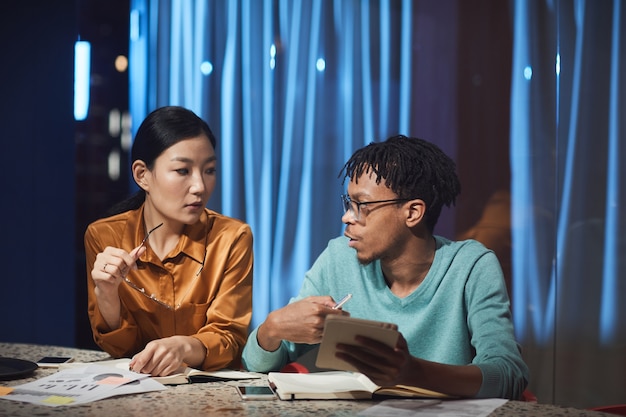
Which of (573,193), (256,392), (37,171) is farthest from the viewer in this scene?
(37,171)

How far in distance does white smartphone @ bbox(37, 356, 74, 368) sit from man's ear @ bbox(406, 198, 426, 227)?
1.07m

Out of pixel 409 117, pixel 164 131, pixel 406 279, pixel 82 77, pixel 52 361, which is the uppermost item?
pixel 82 77

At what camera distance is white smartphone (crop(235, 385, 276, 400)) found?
5.28ft

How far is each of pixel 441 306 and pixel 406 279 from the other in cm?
15

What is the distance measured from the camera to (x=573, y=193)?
3.70 m

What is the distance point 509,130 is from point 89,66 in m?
2.39

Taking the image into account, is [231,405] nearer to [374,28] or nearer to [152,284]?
[152,284]

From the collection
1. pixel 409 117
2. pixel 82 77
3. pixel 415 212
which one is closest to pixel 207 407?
pixel 415 212

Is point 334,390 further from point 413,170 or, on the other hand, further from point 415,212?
point 413,170

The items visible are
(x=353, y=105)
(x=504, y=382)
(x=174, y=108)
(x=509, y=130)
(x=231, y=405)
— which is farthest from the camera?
(x=353, y=105)

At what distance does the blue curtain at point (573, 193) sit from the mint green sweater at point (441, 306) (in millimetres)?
1679

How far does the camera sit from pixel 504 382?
1.71m

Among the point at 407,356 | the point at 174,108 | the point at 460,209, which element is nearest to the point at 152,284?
the point at 174,108

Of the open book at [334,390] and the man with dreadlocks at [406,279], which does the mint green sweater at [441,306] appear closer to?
the man with dreadlocks at [406,279]
